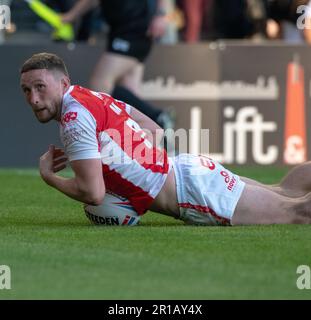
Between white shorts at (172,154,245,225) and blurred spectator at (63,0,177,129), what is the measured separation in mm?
5960

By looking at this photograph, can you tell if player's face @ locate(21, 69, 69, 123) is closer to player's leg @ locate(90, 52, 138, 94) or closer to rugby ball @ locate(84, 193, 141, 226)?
rugby ball @ locate(84, 193, 141, 226)

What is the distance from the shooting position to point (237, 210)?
911 centimetres

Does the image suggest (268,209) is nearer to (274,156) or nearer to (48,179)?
(48,179)

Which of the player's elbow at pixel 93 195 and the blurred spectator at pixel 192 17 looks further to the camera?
the blurred spectator at pixel 192 17

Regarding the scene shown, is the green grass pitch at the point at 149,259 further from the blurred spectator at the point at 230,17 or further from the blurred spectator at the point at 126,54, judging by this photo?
the blurred spectator at the point at 230,17

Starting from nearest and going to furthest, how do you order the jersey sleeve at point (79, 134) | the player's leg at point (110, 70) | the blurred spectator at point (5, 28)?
the jersey sleeve at point (79, 134) < the player's leg at point (110, 70) < the blurred spectator at point (5, 28)

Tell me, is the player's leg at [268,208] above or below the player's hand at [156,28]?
below

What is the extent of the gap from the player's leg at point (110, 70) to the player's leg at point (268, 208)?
6064 millimetres

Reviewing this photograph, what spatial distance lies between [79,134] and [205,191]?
Result: 992 millimetres

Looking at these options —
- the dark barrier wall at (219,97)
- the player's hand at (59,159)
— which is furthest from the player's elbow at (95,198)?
the dark barrier wall at (219,97)

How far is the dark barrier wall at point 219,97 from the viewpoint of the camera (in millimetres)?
15922

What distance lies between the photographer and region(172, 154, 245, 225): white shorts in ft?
29.4

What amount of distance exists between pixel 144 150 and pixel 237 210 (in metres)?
0.78

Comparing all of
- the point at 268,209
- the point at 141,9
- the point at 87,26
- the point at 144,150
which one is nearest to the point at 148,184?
the point at 144,150
